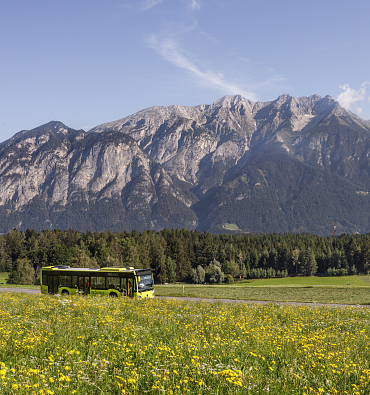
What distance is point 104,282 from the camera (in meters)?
37.8

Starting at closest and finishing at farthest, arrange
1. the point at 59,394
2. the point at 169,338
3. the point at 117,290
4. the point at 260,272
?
1. the point at 59,394
2. the point at 169,338
3. the point at 117,290
4. the point at 260,272

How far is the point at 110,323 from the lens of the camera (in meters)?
15.0

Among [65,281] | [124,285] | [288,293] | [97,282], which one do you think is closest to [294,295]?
[288,293]

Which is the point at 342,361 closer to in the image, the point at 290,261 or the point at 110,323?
the point at 110,323

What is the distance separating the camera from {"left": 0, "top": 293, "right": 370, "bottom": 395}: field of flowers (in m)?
8.14

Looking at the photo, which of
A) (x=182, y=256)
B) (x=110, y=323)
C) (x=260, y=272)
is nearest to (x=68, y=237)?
(x=182, y=256)

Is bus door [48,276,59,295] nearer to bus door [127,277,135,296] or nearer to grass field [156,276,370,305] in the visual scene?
bus door [127,277,135,296]

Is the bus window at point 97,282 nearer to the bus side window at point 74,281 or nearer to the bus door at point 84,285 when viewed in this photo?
the bus door at point 84,285

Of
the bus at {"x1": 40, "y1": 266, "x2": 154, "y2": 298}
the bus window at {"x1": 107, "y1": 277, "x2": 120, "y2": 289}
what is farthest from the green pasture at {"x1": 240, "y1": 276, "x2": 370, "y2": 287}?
the bus window at {"x1": 107, "y1": 277, "x2": 120, "y2": 289}

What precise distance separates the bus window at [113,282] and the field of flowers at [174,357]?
20.0m

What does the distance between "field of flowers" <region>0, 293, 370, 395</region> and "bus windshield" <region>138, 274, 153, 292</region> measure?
2020 cm

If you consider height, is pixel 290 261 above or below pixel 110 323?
below

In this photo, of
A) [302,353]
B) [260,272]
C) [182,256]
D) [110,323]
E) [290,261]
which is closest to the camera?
[302,353]

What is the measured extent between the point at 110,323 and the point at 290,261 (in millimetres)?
171901
